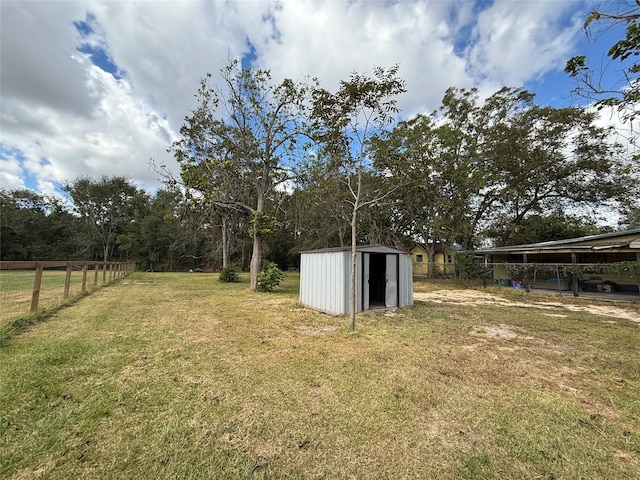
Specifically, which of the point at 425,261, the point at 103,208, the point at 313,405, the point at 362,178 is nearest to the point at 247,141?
the point at 362,178

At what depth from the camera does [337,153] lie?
21.8ft

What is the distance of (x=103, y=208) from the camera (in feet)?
102

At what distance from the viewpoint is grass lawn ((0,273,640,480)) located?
6.28ft

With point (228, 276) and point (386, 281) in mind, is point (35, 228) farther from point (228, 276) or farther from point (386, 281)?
point (386, 281)

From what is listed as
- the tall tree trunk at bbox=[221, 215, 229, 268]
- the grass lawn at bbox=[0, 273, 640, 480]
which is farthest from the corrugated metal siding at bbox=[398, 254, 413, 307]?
the tall tree trunk at bbox=[221, 215, 229, 268]

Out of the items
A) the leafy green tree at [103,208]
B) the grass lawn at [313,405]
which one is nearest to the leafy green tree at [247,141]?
the grass lawn at [313,405]

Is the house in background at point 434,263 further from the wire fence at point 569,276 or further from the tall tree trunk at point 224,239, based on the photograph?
the tall tree trunk at point 224,239

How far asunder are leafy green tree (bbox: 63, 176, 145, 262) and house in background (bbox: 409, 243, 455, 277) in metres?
31.9

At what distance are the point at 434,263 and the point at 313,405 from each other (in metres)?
18.9

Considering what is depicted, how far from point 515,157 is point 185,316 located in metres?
19.5

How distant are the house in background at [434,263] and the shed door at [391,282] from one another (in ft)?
37.8

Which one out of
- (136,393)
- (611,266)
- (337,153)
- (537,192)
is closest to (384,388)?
(136,393)

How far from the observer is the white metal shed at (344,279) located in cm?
696

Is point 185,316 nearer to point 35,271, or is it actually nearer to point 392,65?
point 35,271
